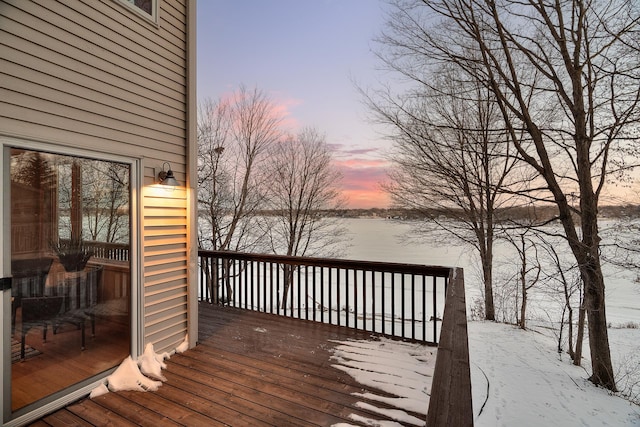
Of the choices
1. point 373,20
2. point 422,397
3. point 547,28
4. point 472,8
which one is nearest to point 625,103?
point 547,28

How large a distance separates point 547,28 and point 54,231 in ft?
28.6

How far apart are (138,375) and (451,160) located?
8467mm

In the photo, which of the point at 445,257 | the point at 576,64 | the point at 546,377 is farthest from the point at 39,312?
the point at 445,257

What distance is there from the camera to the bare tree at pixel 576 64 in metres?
5.64

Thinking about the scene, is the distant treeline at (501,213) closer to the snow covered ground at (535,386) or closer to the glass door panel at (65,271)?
the snow covered ground at (535,386)

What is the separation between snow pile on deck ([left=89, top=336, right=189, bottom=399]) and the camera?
2.63 m

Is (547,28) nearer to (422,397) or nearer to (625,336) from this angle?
(422,397)

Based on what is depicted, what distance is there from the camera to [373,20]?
6.86 metres

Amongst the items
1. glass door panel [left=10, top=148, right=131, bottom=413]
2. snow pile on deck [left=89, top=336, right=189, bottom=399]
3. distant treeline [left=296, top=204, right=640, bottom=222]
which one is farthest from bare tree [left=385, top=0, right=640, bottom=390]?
snow pile on deck [left=89, top=336, right=189, bottom=399]

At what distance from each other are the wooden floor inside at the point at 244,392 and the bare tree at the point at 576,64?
17.7 feet

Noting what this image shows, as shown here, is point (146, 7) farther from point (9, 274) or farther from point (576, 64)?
point (576, 64)

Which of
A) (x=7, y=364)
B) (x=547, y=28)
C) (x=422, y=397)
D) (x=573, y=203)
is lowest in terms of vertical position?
(x=422, y=397)

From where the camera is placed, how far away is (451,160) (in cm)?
866

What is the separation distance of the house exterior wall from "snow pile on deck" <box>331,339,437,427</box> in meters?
1.96
